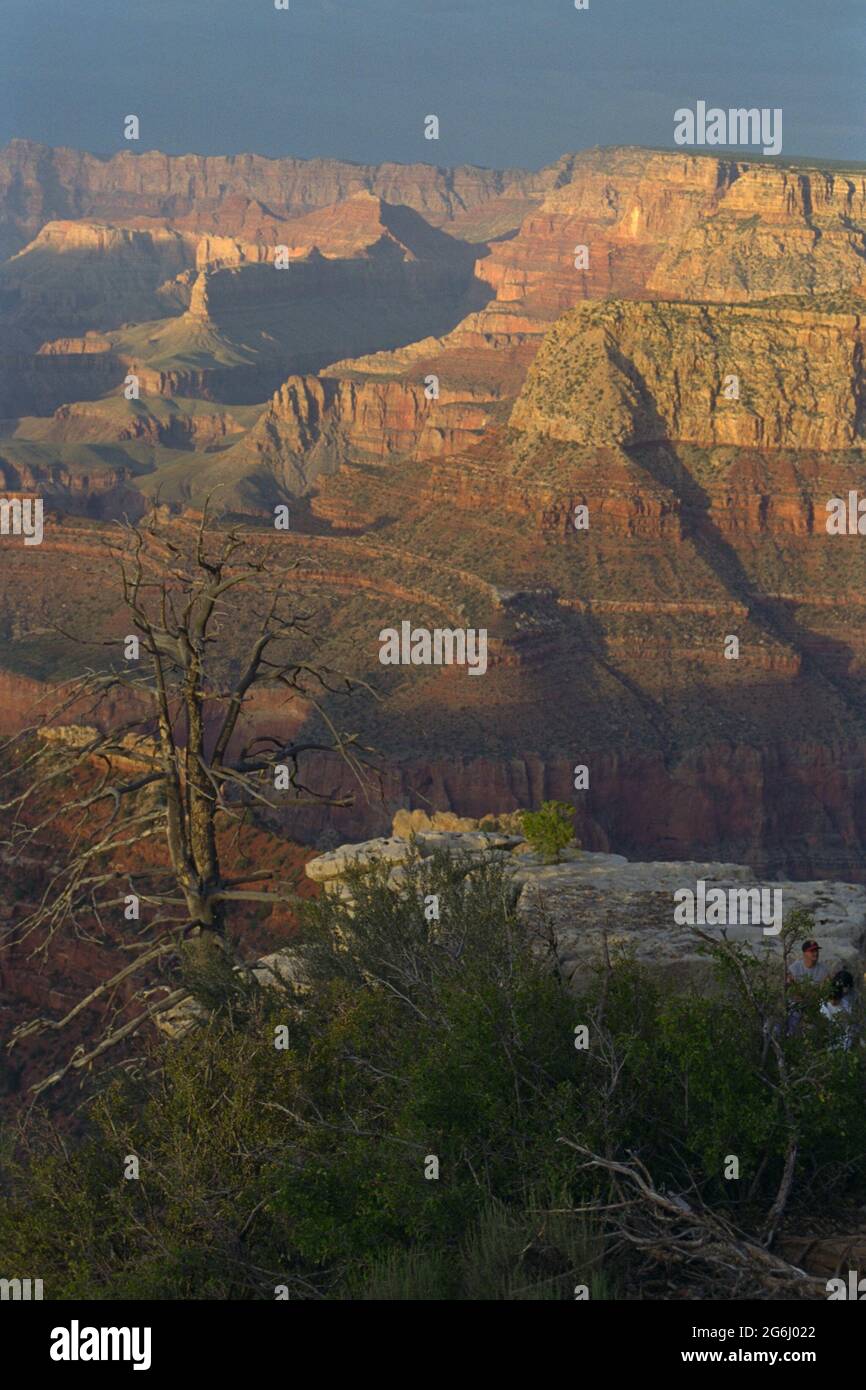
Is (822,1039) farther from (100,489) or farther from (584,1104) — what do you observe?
(100,489)

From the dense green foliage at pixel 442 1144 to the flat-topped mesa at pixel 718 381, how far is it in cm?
8220

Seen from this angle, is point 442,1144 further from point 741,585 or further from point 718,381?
point 718,381

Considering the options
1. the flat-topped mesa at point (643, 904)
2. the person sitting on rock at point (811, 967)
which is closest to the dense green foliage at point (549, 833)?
the flat-topped mesa at point (643, 904)

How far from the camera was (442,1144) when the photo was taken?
38.9 feet

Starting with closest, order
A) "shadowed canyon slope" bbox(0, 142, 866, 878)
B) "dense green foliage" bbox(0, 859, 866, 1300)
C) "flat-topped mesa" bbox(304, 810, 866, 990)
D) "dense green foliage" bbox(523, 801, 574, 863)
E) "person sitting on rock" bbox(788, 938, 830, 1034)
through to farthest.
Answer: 1. "dense green foliage" bbox(0, 859, 866, 1300)
2. "person sitting on rock" bbox(788, 938, 830, 1034)
3. "flat-topped mesa" bbox(304, 810, 866, 990)
4. "dense green foliage" bbox(523, 801, 574, 863)
5. "shadowed canyon slope" bbox(0, 142, 866, 878)

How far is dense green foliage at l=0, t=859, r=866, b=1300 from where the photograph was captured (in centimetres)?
1125

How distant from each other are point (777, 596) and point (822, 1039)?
78436 mm

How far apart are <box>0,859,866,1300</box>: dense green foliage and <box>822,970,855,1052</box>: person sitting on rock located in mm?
201

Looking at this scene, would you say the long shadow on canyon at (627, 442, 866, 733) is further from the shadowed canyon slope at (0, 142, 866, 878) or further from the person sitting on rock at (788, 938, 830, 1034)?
the person sitting on rock at (788, 938, 830, 1034)

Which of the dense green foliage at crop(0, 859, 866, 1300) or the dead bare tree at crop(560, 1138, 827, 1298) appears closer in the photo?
the dead bare tree at crop(560, 1138, 827, 1298)

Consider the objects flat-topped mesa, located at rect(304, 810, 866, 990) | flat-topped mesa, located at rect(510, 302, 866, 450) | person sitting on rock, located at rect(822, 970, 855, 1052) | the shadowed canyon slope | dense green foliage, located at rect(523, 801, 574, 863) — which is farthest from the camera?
flat-topped mesa, located at rect(510, 302, 866, 450)

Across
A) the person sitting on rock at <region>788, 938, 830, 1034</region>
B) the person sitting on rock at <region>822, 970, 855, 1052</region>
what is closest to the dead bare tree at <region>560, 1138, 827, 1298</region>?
the person sitting on rock at <region>822, 970, 855, 1052</region>

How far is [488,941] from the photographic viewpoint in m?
14.9

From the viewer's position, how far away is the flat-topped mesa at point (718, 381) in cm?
9481
